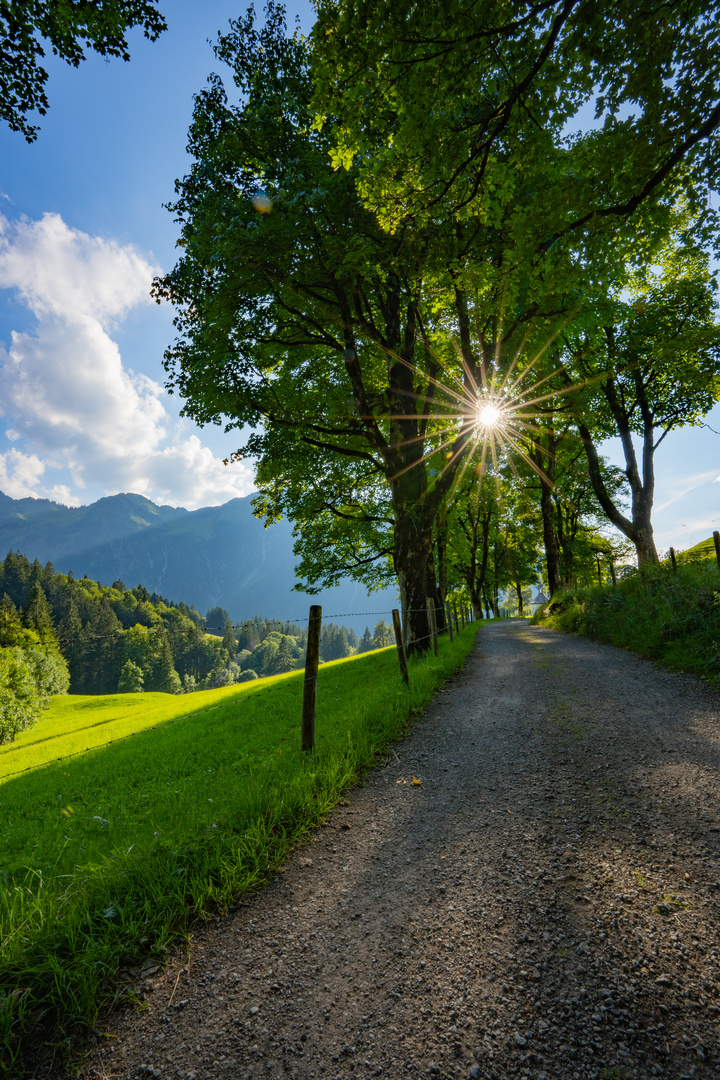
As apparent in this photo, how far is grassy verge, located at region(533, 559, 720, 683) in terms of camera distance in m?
8.17

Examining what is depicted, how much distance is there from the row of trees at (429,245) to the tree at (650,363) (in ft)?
0.31

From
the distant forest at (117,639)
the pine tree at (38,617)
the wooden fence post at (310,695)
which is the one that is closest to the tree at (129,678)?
the distant forest at (117,639)

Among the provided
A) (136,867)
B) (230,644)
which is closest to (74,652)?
(230,644)

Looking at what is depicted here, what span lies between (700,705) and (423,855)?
5.17 m

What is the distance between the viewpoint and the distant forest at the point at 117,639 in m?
86.8

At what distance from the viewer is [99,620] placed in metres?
103

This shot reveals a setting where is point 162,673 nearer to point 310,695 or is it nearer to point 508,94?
point 310,695

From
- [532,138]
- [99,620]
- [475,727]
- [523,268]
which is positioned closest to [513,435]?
[523,268]

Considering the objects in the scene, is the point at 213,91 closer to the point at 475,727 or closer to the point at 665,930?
the point at 475,727

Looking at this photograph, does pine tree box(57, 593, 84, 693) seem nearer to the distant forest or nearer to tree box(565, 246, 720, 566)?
the distant forest

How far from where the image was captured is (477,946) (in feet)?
8.51

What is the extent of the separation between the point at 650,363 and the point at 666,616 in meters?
11.4

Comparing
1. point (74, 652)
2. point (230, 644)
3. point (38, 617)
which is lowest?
point (230, 644)

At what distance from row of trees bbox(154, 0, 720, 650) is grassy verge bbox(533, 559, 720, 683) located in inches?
154
